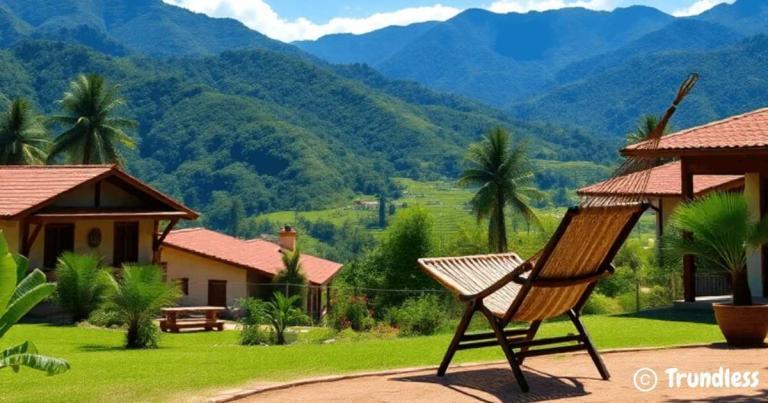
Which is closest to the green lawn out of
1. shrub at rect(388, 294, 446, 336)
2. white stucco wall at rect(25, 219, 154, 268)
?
shrub at rect(388, 294, 446, 336)

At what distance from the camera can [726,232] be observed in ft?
32.1

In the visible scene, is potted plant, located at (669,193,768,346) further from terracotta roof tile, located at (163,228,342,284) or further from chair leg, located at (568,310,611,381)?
terracotta roof tile, located at (163,228,342,284)

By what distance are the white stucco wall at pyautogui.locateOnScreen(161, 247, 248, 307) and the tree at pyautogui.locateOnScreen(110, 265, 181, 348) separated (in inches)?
762

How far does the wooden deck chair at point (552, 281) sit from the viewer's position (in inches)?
A: 286

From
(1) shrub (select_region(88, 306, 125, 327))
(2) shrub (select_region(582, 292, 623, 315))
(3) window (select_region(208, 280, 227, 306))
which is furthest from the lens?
(3) window (select_region(208, 280, 227, 306))

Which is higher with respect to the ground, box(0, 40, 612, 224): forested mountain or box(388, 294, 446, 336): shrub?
box(0, 40, 612, 224): forested mountain

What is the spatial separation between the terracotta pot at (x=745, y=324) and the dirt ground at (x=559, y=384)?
1.88ft

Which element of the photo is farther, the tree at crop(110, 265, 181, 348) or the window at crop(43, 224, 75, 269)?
the window at crop(43, 224, 75, 269)

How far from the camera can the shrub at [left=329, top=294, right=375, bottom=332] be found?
21.1 meters

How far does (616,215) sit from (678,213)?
303 cm

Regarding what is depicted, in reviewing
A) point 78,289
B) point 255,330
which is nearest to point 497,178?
point 78,289

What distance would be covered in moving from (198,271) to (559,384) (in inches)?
1079

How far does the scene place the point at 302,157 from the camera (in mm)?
144625

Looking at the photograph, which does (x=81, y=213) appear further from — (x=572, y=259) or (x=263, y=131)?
(x=263, y=131)
